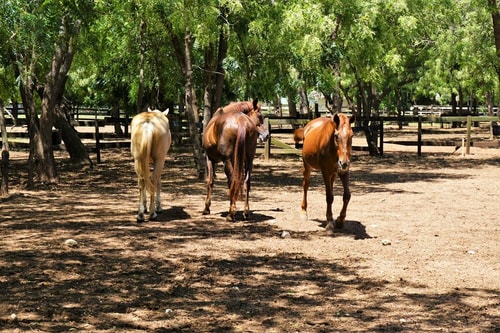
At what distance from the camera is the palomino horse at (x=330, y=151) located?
418 inches

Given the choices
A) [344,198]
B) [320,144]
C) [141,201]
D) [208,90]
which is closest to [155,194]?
[141,201]

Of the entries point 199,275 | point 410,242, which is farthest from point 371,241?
point 199,275

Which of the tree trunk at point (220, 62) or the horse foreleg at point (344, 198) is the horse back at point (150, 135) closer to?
the horse foreleg at point (344, 198)

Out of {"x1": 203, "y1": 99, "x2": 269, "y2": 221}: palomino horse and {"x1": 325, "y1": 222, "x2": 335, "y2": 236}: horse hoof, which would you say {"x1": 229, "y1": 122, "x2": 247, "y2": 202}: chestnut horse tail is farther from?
{"x1": 325, "y1": 222, "x2": 335, "y2": 236}: horse hoof

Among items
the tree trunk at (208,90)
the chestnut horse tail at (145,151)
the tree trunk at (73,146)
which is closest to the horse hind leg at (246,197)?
the chestnut horse tail at (145,151)

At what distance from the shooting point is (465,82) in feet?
125

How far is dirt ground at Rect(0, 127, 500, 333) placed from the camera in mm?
6918

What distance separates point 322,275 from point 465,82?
31616 mm

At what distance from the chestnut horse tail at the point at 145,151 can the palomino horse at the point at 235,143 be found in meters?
1.19

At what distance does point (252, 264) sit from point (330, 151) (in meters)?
2.71

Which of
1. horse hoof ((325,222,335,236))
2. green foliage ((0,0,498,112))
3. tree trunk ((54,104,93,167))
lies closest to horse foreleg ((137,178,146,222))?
horse hoof ((325,222,335,236))

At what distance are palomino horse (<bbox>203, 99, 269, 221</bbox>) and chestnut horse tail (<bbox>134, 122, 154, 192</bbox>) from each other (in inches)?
47.0

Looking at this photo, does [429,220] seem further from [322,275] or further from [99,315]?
[99,315]

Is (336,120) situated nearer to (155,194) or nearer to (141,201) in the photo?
(141,201)
